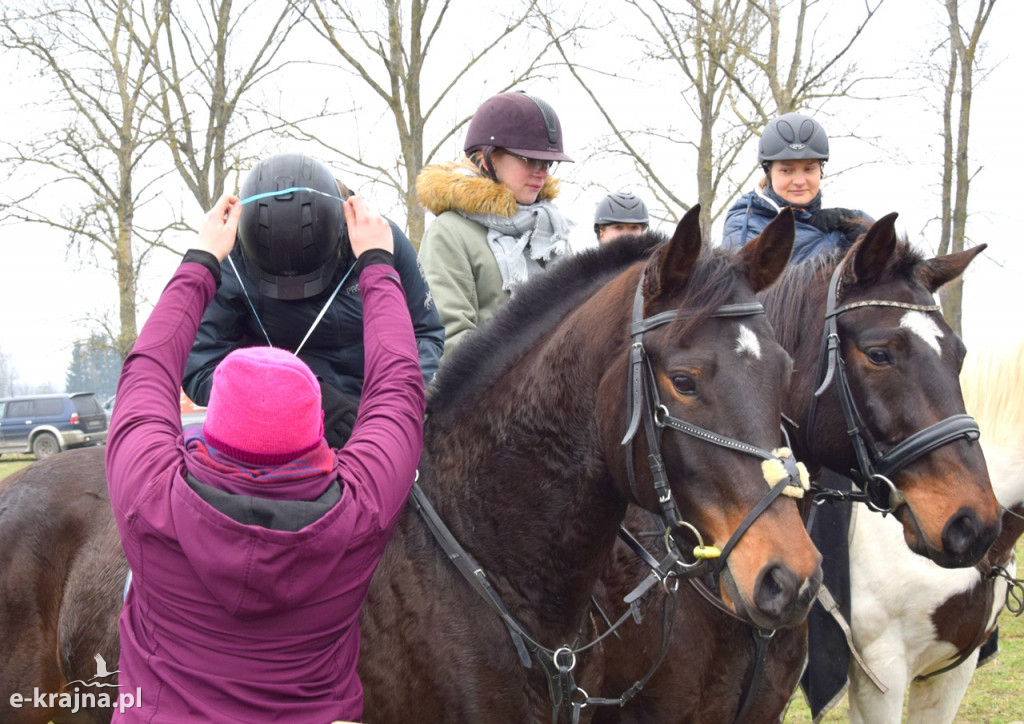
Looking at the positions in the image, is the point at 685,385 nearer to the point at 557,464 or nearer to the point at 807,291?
the point at 557,464

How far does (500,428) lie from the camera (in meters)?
2.94

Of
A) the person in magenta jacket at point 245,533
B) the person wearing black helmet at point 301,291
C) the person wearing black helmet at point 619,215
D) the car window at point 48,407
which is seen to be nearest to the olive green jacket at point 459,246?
the person wearing black helmet at point 301,291

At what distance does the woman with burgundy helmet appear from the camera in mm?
4152

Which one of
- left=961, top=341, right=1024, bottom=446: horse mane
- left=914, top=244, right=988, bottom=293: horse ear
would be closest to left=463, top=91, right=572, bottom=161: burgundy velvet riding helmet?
left=914, top=244, right=988, bottom=293: horse ear

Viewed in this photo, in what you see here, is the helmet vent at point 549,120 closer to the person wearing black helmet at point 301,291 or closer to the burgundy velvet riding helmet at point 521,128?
the burgundy velvet riding helmet at point 521,128

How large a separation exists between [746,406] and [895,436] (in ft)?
4.15

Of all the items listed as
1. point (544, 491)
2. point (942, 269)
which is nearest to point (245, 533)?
point (544, 491)

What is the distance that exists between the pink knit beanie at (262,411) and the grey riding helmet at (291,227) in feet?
2.82

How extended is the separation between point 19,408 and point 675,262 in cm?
3337

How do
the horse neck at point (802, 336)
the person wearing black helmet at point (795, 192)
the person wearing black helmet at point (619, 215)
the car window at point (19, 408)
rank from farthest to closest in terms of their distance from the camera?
the car window at point (19, 408)
the person wearing black helmet at point (619, 215)
the person wearing black helmet at point (795, 192)
the horse neck at point (802, 336)

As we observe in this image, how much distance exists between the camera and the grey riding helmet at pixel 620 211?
830 centimetres

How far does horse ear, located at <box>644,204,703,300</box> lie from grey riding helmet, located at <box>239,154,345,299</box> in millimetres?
1084

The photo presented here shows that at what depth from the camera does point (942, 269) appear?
375 centimetres

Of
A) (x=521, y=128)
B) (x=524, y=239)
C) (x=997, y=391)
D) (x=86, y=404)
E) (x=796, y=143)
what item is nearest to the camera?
(x=521, y=128)
